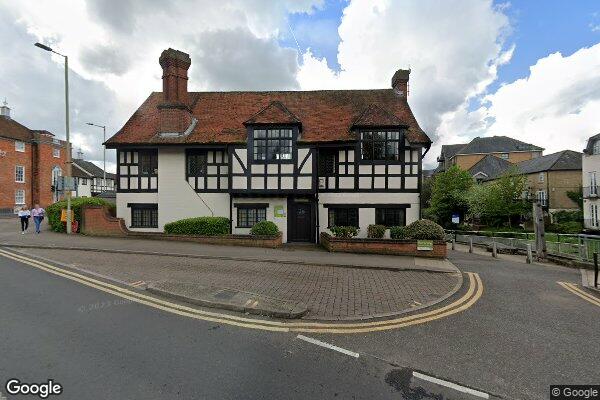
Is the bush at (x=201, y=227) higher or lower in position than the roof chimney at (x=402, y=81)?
lower

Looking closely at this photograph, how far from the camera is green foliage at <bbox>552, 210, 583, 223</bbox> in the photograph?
36.7 meters

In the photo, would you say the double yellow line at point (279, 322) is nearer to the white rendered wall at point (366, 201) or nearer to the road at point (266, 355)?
the road at point (266, 355)

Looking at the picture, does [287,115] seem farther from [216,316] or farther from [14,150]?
[14,150]

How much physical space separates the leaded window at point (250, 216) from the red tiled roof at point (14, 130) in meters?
36.0

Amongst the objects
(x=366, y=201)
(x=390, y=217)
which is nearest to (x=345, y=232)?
(x=366, y=201)

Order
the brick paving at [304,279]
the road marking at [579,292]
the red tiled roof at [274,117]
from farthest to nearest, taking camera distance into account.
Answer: the red tiled roof at [274,117]
the road marking at [579,292]
the brick paving at [304,279]

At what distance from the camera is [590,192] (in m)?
33.8

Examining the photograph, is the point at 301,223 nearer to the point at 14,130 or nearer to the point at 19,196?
the point at 19,196

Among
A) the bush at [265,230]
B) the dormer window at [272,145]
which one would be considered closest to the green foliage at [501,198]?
the dormer window at [272,145]

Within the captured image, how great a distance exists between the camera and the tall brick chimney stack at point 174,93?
17328 mm

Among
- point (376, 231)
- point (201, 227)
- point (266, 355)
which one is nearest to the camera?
point (266, 355)

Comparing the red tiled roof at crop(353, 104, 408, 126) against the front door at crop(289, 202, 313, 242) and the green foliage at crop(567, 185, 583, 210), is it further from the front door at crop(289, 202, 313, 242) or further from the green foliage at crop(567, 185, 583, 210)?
the green foliage at crop(567, 185, 583, 210)

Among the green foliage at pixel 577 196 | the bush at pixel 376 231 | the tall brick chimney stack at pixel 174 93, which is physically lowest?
the bush at pixel 376 231

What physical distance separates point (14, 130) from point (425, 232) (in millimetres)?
48019
